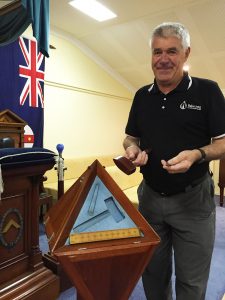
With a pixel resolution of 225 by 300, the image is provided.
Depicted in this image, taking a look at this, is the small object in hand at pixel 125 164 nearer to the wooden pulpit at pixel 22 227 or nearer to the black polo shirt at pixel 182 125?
the black polo shirt at pixel 182 125

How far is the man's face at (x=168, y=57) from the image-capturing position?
116cm

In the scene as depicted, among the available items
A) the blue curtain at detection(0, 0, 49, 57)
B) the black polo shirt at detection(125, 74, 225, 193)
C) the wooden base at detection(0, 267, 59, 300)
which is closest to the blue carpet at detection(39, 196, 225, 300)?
the wooden base at detection(0, 267, 59, 300)

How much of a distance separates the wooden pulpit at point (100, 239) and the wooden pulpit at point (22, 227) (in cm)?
72

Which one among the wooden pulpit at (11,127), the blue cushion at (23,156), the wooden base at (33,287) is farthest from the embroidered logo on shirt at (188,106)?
the wooden pulpit at (11,127)

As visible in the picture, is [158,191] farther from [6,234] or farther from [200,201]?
[6,234]

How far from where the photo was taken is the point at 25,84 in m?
3.59

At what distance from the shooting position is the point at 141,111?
1396 mm

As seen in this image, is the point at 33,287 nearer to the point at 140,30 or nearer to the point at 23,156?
the point at 23,156

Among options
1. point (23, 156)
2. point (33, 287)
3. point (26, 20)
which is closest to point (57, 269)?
point (33, 287)

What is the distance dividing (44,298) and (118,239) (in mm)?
1248

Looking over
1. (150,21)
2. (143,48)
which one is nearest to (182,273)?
(150,21)

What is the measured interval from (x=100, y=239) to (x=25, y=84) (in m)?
3.15

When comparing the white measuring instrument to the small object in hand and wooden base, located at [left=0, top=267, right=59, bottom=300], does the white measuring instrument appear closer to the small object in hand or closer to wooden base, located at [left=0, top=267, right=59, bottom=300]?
the small object in hand

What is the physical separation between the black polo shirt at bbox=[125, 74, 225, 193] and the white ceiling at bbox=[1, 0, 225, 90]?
242 cm
